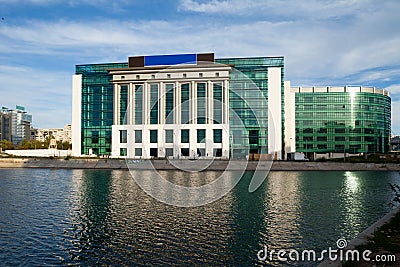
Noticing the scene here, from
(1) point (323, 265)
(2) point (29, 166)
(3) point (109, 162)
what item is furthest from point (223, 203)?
(2) point (29, 166)

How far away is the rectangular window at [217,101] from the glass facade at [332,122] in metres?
27.1

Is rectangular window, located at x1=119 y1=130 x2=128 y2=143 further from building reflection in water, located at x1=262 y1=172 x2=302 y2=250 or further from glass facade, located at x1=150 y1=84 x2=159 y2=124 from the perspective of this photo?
building reflection in water, located at x1=262 y1=172 x2=302 y2=250

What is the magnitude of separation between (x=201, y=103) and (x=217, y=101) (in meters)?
3.75

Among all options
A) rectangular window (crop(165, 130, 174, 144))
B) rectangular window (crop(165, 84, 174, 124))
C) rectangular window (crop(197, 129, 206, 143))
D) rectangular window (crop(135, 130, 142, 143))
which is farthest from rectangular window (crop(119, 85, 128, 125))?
rectangular window (crop(197, 129, 206, 143))

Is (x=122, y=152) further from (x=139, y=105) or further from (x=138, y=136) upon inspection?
(x=139, y=105)

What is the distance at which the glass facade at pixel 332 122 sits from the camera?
99750 millimetres

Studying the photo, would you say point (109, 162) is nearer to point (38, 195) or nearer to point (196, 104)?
point (196, 104)

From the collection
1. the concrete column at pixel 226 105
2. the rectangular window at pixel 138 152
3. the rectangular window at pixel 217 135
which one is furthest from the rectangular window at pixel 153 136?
the concrete column at pixel 226 105

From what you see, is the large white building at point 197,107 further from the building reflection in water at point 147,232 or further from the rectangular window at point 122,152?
the building reflection in water at point 147,232

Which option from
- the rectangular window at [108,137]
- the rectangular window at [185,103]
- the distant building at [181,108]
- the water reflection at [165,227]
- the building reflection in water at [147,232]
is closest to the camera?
the building reflection in water at [147,232]

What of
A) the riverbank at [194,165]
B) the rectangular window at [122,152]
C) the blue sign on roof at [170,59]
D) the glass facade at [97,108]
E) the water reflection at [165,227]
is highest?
the blue sign on roof at [170,59]

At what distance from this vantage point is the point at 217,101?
277 feet

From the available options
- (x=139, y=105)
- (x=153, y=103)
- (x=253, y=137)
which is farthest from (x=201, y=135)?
(x=139, y=105)

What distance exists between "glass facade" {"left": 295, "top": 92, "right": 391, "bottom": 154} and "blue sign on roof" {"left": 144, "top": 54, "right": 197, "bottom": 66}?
32782 mm
